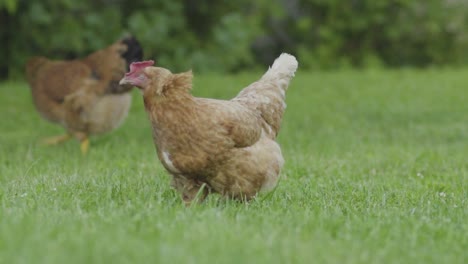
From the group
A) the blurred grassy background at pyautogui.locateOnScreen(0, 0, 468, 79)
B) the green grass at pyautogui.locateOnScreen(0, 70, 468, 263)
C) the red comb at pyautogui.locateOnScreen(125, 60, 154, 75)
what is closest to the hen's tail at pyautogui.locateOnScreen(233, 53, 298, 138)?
the green grass at pyautogui.locateOnScreen(0, 70, 468, 263)

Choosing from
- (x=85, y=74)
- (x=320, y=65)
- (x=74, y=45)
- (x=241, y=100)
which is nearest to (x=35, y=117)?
(x=85, y=74)

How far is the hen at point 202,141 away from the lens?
479 cm

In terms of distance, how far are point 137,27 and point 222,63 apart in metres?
1.98

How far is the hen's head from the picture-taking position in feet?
15.9

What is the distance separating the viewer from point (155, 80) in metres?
4.87

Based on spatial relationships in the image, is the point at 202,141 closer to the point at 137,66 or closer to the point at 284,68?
the point at 137,66

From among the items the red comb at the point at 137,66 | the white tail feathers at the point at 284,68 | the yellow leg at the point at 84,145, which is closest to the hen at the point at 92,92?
the yellow leg at the point at 84,145

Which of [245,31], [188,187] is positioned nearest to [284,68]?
[188,187]

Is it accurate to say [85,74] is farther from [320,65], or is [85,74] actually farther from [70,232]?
[320,65]

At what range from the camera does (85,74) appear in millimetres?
8914

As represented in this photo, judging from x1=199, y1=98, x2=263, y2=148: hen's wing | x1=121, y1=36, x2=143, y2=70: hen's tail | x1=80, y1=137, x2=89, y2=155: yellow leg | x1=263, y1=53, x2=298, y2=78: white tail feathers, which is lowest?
x1=80, y1=137, x2=89, y2=155: yellow leg

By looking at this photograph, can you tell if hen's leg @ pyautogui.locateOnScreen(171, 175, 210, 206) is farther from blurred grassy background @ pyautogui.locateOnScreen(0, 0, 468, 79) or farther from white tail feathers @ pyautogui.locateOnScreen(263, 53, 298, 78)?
blurred grassy background @ pyautogui.locateOnScreen(0, 0, 468, 79)

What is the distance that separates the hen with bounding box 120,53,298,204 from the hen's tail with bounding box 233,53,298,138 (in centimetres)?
33

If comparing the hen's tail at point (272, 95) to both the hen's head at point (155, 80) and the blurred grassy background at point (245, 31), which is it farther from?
the blurred grassy background at point (245, 31)
